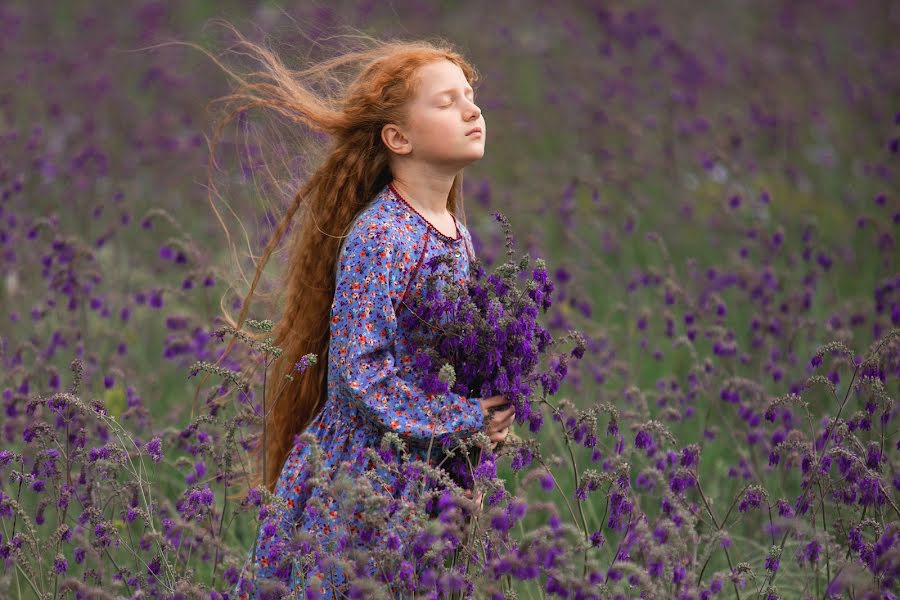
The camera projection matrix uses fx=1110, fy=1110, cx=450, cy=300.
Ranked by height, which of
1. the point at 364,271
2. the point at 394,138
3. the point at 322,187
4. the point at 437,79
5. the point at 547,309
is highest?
the point at 437,79

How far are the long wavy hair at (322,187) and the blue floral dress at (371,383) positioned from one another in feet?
0.66

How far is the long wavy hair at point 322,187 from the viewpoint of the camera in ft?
11.1

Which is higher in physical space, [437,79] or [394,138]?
[437,79]

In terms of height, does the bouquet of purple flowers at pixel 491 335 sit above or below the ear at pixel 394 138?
below

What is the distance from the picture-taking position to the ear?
130 inches

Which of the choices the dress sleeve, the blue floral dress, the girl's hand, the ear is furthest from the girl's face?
the girl's hand

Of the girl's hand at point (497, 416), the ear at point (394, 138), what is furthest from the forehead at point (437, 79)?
the girl's hand at point (497, 416)

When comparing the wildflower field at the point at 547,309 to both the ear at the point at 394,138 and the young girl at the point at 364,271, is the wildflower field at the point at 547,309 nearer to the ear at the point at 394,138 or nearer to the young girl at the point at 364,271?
the young girl at the point at 364,271

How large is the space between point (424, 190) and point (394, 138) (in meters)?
0.18

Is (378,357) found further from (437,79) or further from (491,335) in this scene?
(437,79)

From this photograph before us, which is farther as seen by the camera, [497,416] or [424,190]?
[424,190]

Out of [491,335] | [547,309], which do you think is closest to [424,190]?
[547,309]

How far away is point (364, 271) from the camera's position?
10.1ft

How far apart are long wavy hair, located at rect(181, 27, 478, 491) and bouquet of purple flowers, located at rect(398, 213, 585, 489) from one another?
521 mm
